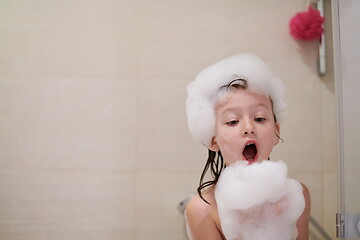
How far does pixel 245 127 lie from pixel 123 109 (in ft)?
2.05

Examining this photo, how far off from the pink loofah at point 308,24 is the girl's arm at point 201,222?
75 centimetres

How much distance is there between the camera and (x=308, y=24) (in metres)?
1.42

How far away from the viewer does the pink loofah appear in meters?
1.42

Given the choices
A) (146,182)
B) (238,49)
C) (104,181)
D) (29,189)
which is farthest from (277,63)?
(29,189)

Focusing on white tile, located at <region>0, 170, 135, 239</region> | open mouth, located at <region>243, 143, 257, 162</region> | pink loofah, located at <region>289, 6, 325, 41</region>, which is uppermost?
pink loofah, located at <region>289, 6, 325, 41</region>

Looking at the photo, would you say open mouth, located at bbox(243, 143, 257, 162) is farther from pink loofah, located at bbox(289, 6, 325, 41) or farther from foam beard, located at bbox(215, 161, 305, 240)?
pink loofah, located at bbox(289, 6, 325, 41)

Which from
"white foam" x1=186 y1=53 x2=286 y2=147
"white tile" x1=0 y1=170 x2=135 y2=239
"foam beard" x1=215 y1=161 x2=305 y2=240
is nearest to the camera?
"foam beard" x1=215 y1=161 x2=305 y2=240

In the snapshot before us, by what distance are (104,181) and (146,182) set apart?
0.47 ft

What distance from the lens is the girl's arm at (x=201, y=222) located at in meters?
0.97

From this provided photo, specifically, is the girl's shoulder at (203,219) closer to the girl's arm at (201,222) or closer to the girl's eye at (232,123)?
the girl's arm at (201,222)

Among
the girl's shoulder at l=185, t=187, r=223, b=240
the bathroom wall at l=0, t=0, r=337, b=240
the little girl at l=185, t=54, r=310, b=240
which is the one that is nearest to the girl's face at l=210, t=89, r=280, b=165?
the little girl at l=185, t=54, r=310, b=240

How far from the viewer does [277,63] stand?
4.76 ft

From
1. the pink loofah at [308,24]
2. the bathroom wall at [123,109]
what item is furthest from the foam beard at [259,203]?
the pink loofah at [308,24]

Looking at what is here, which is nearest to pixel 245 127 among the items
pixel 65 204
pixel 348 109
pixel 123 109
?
pixel 348 109
